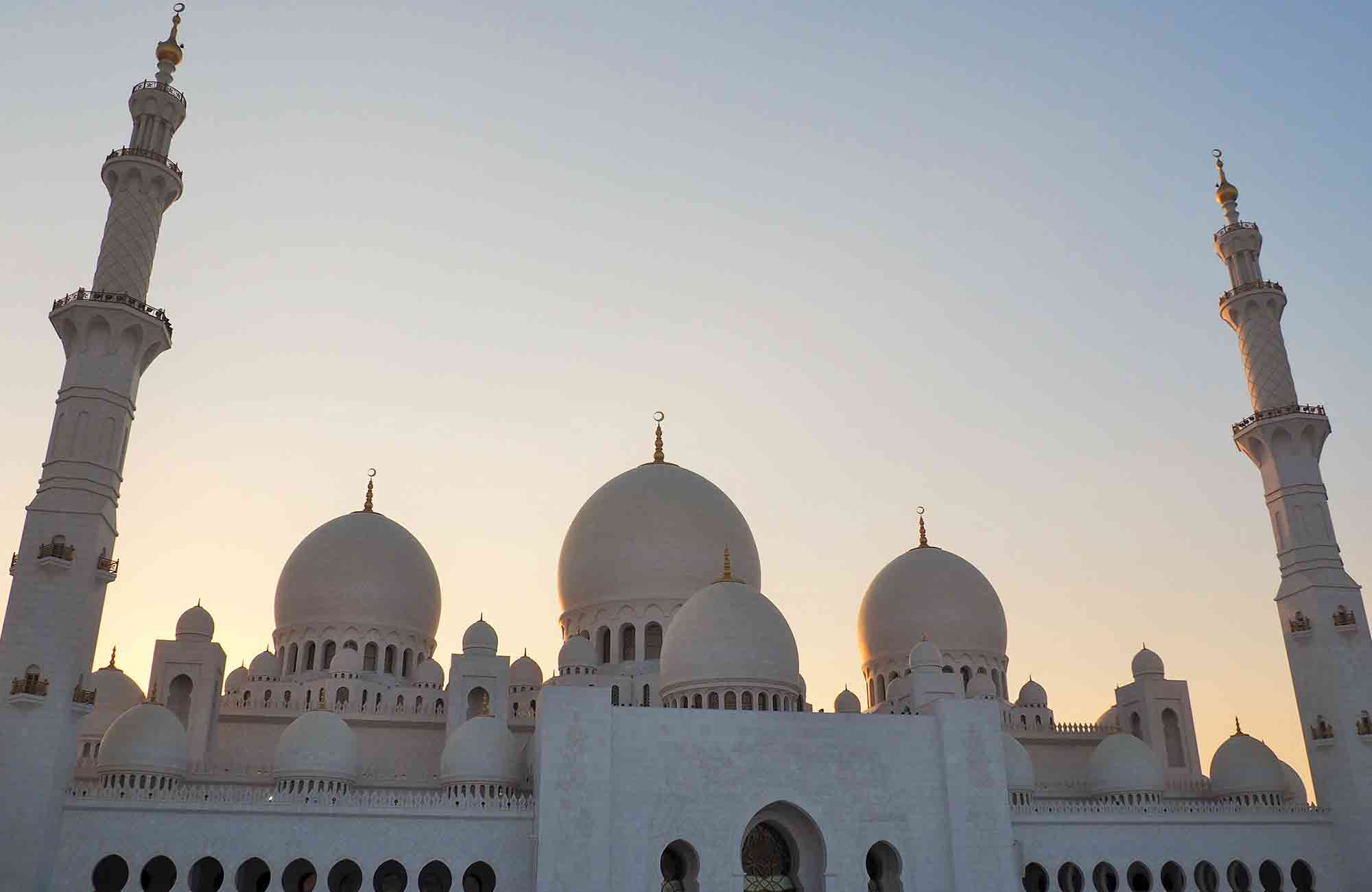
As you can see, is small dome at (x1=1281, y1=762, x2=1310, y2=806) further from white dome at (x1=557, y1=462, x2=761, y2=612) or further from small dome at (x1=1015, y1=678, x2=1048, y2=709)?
white dome at (x1=557, y1=462, x2=761, y2=612)

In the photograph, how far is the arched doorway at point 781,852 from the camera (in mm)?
22141

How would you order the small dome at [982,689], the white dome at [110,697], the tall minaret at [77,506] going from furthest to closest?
the small dome at [982,689]
the white dome at [110,697]
the tall minaret at [77,506]

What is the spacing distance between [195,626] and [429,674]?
593 centimetres

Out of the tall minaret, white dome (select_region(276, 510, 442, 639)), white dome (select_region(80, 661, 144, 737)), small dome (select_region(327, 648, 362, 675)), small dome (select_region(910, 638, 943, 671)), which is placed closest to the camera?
the tall minaret

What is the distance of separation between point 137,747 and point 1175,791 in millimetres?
24800

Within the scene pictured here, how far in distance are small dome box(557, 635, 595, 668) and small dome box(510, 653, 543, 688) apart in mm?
1709

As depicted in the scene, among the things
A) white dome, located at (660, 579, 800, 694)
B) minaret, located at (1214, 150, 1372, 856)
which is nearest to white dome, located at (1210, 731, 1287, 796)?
minaret, located at (1214, 150, 1372, 856)

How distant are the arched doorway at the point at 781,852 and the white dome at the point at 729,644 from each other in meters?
2.86

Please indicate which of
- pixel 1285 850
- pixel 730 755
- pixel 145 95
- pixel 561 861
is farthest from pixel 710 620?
pixel 145 95

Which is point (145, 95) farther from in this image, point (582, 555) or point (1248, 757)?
point (1248, 757)

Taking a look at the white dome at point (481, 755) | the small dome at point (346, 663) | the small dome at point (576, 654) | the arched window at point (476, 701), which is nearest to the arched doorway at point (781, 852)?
the white dome at point (481, 755)

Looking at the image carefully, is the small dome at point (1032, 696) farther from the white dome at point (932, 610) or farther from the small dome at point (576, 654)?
the small dome at point (576, 654)

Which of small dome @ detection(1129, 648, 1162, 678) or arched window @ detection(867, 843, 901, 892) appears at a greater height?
small dome @ detection(1129, 648, 1162, 678)

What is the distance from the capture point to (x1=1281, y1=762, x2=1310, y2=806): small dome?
87.7 ft
